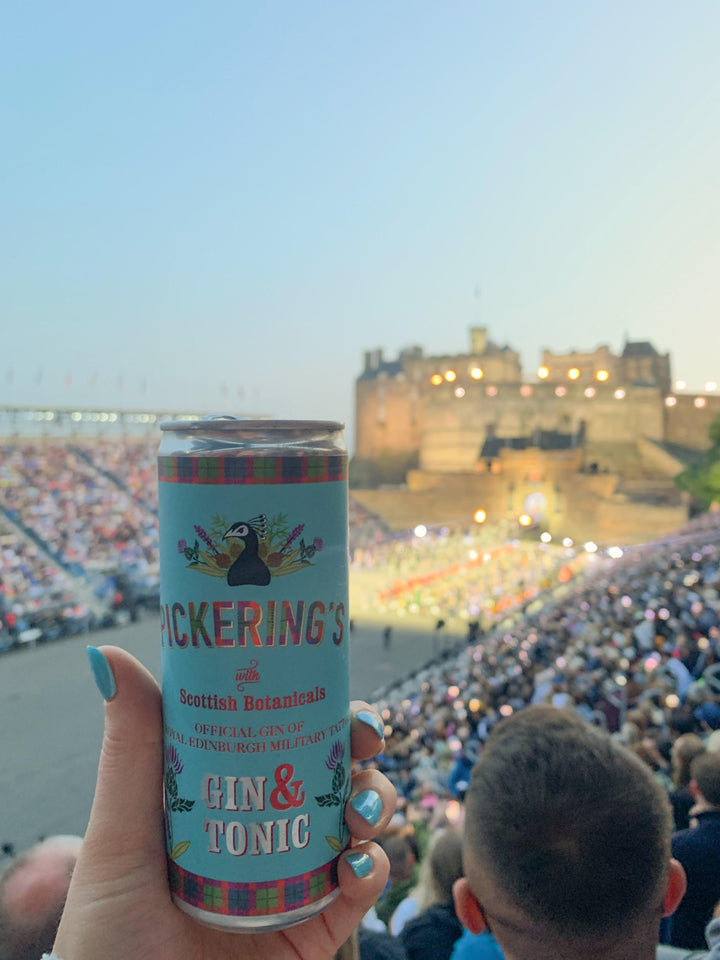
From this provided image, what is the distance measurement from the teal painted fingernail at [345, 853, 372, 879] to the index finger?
20cm

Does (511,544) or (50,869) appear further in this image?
(511,544)

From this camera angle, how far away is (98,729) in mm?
8914

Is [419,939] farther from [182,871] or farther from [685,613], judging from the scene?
[685,613]

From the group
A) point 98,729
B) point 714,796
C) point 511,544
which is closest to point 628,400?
point 511,544

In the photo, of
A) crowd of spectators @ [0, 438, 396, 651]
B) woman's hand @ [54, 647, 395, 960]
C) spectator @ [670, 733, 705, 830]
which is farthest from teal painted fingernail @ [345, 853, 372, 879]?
crowd of spectators @ [0, 438, 396, 651]

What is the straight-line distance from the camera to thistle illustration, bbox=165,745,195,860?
1381mm

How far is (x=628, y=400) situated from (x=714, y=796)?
115 ft

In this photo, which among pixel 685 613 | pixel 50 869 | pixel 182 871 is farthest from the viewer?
pixel 685 613

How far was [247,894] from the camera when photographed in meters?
1.33

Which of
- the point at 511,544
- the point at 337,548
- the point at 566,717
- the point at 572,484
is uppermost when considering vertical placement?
the point at 337,548

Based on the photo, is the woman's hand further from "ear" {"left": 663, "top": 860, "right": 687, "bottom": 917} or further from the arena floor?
the arena floor

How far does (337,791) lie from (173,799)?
1.07 ft

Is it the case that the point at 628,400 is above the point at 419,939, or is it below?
above

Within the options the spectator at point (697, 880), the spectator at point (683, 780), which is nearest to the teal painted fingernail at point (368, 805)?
the spectator at point (697, 880)
